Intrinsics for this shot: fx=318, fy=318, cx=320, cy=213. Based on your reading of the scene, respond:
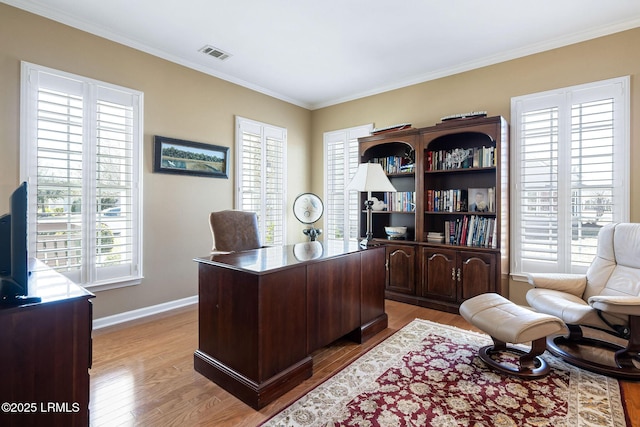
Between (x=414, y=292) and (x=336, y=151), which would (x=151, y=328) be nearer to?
(x=414, y=292)

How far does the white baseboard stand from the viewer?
9.99 feet

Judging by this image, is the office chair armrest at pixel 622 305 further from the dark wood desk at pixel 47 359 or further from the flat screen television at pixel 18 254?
the flat screen television at pixel 18 254

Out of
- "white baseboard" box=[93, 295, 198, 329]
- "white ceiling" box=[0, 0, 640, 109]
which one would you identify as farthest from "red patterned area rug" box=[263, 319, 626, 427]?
"white ceiling" box=[0, 0, 640, 109]

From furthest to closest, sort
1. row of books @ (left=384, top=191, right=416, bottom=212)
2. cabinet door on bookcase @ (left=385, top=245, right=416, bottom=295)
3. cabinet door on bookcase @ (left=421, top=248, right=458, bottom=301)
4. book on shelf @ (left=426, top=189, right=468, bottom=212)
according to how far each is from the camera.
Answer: row of books @ (left=384, top=191, right=416, bottom=212)
cabinet door on bookcase @ (left=385, top=245, right=416, bottom=295)
book on shelf @ (left=426, top=189, right=468, bottom=212)
cabinet door on bookcase @ (left=421, top=248, right=458, bottom=301)

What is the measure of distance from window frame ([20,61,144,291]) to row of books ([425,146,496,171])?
326cm

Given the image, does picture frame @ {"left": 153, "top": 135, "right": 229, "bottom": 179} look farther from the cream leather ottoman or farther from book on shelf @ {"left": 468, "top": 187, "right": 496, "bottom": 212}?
the cream leather ottoman

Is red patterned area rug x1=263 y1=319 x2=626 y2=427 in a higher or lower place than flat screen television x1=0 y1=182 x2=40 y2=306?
lower

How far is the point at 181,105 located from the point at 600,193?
442 centimetres

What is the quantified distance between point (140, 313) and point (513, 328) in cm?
337

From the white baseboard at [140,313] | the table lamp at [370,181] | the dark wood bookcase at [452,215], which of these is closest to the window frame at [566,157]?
the dark wood bookcase at [452,215]

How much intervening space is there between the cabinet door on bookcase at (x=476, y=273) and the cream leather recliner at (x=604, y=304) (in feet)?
1.73

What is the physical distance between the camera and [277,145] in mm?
4793

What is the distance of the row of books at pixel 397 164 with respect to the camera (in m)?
4.03

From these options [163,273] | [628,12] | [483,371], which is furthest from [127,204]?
[628,12]
